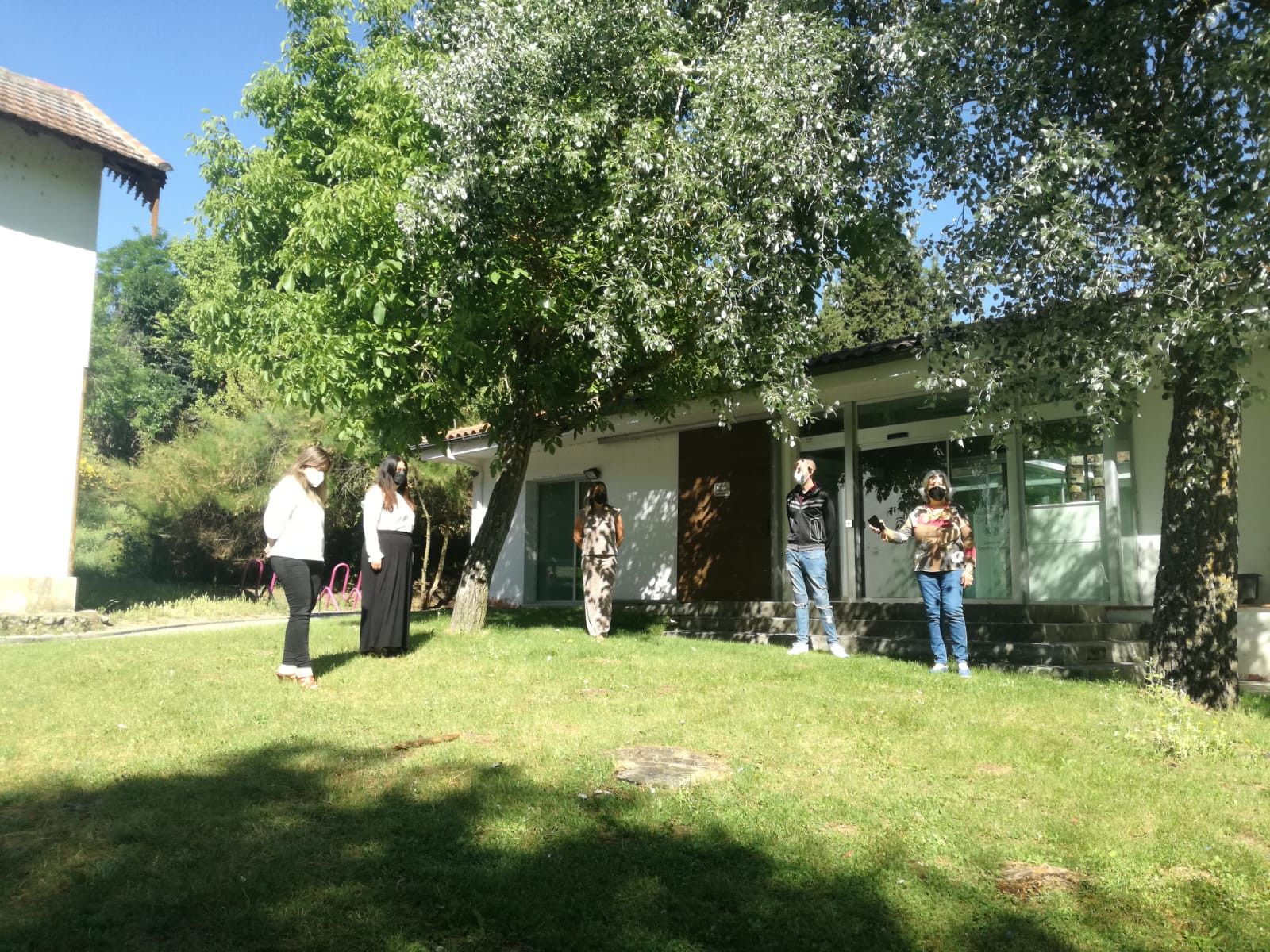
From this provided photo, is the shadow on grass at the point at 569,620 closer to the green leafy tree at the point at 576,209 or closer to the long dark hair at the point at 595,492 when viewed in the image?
the long dark hair at the point at 595,492

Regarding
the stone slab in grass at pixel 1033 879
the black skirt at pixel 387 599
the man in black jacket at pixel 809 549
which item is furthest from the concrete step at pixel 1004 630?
the stone slab in grass at pixel 1033 879

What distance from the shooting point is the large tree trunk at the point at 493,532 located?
10.0 m

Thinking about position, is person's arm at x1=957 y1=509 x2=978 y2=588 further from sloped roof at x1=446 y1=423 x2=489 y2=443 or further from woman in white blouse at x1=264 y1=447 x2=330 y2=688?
sloped roof at x1=446 y1=423 x2=489 y2=443

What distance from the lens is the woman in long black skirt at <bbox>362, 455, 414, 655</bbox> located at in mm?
7965

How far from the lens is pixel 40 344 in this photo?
14094mm

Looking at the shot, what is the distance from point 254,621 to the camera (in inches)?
586

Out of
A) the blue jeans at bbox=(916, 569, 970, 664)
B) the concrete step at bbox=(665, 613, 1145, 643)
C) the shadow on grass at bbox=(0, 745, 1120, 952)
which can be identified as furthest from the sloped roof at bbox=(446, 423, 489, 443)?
the shadow on grass at bbox=(0, 745, 1120, 952)

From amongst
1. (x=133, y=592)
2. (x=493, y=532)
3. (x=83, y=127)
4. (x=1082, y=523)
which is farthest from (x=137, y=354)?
(x=1082, y=523)

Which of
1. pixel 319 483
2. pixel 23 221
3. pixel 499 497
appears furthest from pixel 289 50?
pixel 319 483

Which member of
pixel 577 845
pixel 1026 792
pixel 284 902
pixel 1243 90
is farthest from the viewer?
pixel 1243 90

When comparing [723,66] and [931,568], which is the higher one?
[723,66]

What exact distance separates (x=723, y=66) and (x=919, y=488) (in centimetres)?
608

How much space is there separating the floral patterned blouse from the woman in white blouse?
4703 millimetres

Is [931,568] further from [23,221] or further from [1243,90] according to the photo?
[23,221]
